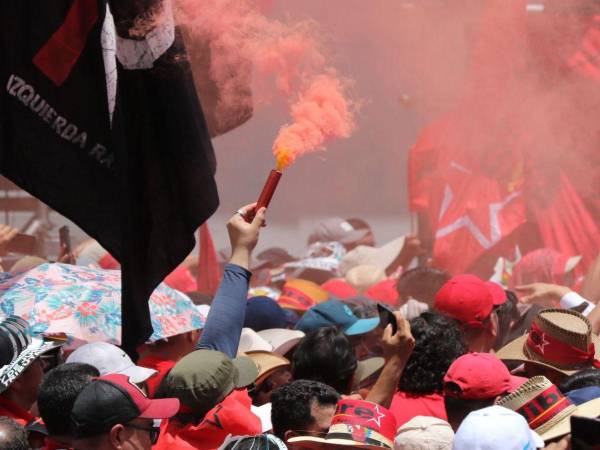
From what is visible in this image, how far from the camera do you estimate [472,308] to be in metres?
4.64

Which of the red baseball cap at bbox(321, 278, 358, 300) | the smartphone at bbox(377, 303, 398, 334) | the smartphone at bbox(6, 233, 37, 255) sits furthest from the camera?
the smartphone at bbox(6, 233, 37, 255)

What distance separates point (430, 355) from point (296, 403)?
804 millimetres

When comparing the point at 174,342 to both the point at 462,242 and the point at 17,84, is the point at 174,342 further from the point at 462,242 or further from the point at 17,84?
the point at 462,242

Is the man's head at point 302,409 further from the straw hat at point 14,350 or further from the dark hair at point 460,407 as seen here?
the straw hat at point 14,350

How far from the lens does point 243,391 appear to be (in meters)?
3.75

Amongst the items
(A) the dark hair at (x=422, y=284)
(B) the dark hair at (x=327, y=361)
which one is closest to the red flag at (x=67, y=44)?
(B) the dark hair at (x=327, y=361)

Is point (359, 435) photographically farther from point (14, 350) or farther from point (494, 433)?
point (14, 350)

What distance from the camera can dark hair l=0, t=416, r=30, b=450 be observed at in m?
3.07

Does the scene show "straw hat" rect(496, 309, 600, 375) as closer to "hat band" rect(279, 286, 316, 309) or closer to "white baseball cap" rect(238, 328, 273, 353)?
"white baseball cap" rect(238, 328, 273, 353)

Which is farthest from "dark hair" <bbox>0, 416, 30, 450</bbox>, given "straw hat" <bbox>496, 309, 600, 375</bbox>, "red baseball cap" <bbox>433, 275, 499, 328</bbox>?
"red baseball cap" <bbox>433, 275, 499, 328</bbox>

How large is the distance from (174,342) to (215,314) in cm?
103

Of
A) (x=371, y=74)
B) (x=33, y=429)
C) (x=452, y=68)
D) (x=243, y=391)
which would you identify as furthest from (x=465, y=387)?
(x=371, y=74)

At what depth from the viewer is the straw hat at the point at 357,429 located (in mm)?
3197

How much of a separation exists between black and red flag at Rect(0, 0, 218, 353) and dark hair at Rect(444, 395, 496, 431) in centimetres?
107
